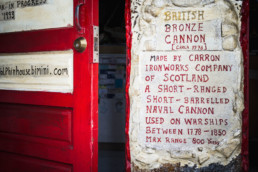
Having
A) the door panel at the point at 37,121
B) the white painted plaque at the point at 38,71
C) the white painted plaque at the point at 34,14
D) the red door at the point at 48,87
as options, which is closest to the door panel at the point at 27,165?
the red door at the point at 48,87

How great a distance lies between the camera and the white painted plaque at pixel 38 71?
1.63 metres

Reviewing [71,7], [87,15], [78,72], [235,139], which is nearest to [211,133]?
[235,139]

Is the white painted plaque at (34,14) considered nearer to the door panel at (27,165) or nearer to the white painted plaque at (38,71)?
the white painted plaque at (38,71)

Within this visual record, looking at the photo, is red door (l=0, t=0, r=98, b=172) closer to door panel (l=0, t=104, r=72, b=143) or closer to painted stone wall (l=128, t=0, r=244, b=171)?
door panel (l=0, t=104, r=72, b=143)

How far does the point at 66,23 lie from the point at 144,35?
468 millimetres

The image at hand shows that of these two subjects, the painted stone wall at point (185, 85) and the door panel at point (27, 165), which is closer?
the painted stone wall at point (185, 85)

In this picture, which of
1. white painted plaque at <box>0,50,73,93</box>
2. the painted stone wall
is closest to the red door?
white painted plaque at <box>0,50,73,93</box>

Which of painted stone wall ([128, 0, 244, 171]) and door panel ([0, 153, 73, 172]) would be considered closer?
painted stone wall ([128, 0, 244, 171])

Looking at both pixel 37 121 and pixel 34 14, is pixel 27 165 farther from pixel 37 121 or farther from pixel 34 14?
pixel 34 14

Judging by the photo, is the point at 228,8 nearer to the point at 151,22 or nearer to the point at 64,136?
the point at 151,22

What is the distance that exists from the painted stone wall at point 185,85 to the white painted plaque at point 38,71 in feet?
1.29

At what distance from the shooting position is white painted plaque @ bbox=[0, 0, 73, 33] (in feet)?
5.38

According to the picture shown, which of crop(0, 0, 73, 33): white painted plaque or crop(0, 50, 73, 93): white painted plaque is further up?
crop(0, 0, 73, 33): white painted plaque

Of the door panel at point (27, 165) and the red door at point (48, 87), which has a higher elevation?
the red door at point (48, 87)
